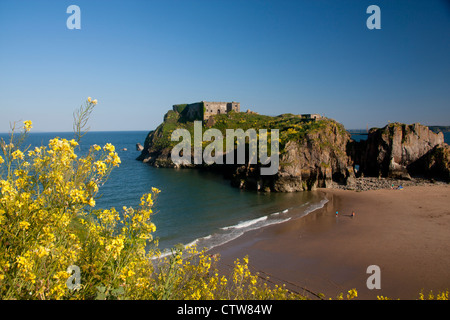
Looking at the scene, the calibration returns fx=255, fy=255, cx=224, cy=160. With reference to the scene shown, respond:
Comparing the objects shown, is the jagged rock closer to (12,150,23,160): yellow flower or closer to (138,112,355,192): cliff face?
(138,112,355,192): cliff face

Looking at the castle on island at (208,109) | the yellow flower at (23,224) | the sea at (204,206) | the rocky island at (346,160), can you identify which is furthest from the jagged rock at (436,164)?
the yellow flower at (23,224)

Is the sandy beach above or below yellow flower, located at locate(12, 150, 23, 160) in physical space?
below

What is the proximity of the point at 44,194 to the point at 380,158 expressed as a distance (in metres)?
64.5

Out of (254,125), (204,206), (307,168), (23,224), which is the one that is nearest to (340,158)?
(307,168)

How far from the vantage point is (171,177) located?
60.2m

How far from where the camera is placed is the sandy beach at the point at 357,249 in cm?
1973

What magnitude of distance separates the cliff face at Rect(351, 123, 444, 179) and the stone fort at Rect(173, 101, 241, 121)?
166ft

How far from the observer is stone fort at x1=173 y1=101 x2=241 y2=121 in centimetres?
9225

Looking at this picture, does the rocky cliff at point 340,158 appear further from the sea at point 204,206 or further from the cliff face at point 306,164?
the sea at point 204,206

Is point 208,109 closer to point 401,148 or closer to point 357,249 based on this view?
point 401,148

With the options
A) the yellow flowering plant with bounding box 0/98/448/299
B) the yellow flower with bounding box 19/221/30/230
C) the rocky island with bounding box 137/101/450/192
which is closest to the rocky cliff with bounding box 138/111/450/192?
the rocky island with bounding box 137/101/450/192

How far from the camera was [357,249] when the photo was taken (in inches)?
993
